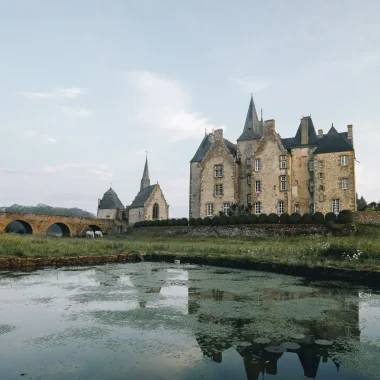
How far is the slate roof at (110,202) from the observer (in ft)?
211

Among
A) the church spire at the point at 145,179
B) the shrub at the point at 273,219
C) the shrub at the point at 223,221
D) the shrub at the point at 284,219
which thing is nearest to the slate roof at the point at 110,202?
the church spire at the point at 145,179

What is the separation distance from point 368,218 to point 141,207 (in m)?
32.7

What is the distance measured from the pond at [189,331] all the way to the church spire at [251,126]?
33.1 m

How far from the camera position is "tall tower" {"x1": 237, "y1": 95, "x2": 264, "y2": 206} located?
1684 inches

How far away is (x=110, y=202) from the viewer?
64688mm

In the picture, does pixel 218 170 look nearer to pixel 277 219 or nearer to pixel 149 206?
pixel 277 219

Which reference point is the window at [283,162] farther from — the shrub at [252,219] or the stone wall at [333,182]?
the shrub at [252,219]

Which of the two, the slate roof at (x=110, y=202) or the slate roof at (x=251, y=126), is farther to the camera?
the slate roof at (x=110, y=202)

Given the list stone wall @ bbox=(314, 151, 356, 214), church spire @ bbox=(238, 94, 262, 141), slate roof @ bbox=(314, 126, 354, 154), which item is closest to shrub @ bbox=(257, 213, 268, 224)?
stone wall @ bbox=(314, 151, 356, 214)

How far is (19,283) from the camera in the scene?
12.1 metres

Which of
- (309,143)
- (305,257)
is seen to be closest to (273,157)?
(309,143)

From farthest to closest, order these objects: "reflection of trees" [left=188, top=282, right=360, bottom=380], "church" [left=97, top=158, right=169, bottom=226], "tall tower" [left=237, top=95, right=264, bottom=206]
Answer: "church" [left=97, top=158, right=169, bottom=226] < "tall tower" [left=237, top=95, right=264, bottom=206] < "reflection of trees" [left=188, top=282, right=360, bottom=380]

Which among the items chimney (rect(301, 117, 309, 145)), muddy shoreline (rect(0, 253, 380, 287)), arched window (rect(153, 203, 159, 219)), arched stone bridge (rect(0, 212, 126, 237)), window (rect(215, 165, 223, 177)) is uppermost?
chimney (rect(301, 117, 309, 145))

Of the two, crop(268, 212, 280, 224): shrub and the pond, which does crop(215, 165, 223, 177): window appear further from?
the pond
